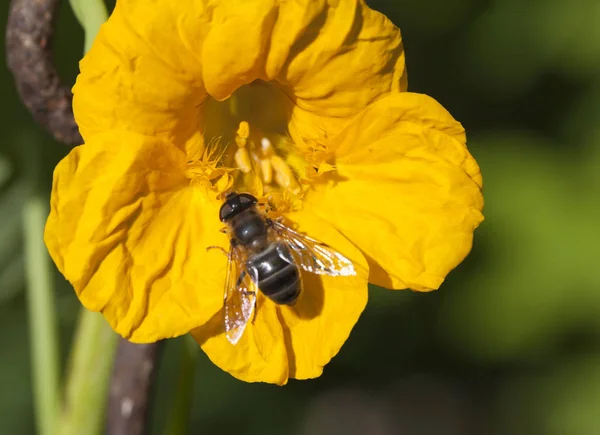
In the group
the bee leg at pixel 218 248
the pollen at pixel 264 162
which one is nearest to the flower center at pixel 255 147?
the pollen at pixel 264 162

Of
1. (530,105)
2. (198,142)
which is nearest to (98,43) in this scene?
(198,142)

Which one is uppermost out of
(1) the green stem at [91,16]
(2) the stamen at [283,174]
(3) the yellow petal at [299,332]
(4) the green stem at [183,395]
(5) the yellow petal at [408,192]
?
(1) the green stem at [91,16]

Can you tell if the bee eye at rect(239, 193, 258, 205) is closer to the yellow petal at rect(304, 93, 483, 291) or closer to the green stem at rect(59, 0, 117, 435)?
the yellow petal at rect(304, 93, 483, 291)

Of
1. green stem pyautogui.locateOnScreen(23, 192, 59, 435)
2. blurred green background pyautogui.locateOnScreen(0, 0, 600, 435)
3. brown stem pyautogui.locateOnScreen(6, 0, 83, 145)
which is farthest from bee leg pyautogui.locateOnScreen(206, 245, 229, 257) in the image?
blurred green background pyautogui.locateOnScreen(0, 0, 600, 435)

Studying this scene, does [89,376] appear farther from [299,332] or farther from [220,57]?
[220,57]

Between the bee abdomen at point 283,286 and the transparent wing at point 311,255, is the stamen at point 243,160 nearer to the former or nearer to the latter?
the transparent wing at point 311,255

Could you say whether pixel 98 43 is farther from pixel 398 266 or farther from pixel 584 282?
pixel 584 282
